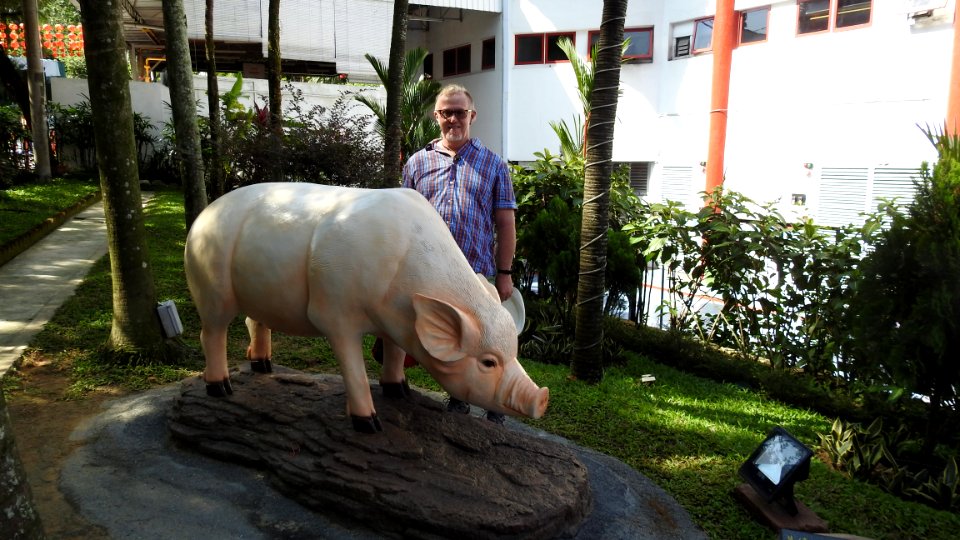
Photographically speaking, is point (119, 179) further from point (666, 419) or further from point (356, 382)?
point (666, 419)

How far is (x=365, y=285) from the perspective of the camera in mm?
3158

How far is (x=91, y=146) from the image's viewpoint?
57.3 ft

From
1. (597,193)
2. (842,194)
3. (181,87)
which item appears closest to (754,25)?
(842,194)

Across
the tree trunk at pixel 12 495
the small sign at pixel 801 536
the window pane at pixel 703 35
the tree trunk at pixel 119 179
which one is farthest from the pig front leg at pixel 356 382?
the window pane at pixel 703 35

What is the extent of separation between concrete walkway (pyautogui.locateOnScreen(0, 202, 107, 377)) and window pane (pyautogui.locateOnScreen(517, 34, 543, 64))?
1166cm

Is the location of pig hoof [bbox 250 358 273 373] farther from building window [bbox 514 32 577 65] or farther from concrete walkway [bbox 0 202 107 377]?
building window [bbox 514 32 577 65]

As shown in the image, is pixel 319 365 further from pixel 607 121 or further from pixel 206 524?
pixel 607 121

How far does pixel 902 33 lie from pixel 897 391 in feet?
33.1

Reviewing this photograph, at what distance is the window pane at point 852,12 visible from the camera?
40.0 ft

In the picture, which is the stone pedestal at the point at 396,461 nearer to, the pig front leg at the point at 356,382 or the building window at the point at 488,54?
the pig front leg at the point at 356,382

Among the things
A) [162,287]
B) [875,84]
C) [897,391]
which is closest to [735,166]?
[875,84]

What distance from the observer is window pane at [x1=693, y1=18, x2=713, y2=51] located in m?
15.3

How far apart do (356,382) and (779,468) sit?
7.73 feet

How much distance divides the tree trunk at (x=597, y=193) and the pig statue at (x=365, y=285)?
93.5 inches
